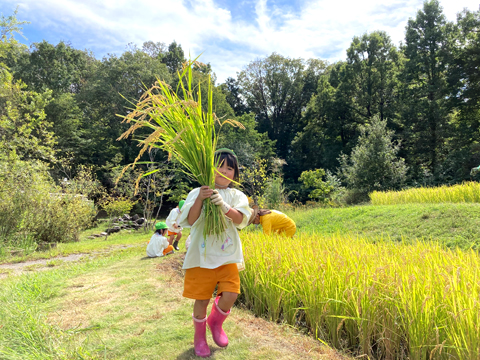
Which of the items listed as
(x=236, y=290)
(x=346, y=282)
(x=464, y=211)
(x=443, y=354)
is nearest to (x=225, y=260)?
(x=236, y=290)

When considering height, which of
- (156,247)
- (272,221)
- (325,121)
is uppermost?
(325,121)

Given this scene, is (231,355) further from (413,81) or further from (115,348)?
(413,81)

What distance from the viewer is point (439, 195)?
9609 millimetres

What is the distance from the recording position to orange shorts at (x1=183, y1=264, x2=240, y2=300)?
227 cm

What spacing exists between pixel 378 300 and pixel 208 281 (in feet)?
4.47

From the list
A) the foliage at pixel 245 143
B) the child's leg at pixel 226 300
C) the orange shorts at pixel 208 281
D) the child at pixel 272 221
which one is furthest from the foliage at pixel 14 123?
the foliage at pixel 245 143

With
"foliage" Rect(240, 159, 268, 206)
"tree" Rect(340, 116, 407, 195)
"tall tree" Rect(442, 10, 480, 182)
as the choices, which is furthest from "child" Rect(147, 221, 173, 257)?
"tall tree" Rect(442, 10, 480, 182)

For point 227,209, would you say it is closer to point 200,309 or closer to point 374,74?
point 200,309

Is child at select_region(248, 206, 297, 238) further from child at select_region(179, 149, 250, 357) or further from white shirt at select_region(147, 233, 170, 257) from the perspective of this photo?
child at select_region(179, 149, 250, 357)

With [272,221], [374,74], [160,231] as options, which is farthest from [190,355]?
[374,74]

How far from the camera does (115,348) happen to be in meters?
2.31

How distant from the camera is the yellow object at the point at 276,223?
5730 mm

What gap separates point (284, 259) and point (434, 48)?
84.2ft

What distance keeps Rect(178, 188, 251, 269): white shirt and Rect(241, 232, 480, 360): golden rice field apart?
2.30 feet
